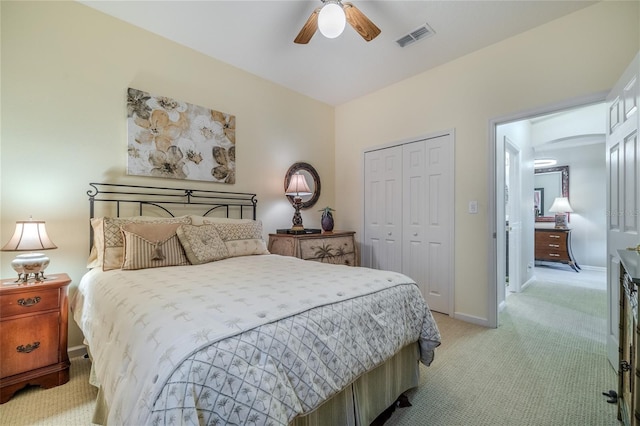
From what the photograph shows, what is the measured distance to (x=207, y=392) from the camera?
792mm

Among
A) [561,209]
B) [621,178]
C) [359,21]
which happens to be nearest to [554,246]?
[561,209]

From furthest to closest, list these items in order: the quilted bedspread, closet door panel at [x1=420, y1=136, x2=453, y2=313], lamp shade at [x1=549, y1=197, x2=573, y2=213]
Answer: lamp shade at [x1=549, y1=197, x2=573, y2=213] → closet door panel at [x1=420, y1=136, x2=453, y2=313] → the quilted bedspread

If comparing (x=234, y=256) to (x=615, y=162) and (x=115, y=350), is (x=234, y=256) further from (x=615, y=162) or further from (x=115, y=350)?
(x=615, y=162)

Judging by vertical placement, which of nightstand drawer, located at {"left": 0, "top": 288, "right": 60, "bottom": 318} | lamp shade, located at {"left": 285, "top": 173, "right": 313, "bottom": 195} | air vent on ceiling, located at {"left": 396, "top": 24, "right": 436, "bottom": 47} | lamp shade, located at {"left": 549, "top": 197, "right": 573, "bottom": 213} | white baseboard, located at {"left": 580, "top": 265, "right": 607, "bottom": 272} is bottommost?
white baseboard, located at {"left": 580, "top": 265, "right": 607, "bottom": 272}

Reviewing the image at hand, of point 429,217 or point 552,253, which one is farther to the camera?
point 552,253

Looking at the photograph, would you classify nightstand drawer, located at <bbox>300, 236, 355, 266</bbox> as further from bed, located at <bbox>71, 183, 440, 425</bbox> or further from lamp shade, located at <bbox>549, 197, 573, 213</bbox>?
lamp shade, located at <bbox>549, 197, 573, 213</bbox>

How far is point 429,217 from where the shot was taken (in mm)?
3322

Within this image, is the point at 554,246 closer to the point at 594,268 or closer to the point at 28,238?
the point at 594,268

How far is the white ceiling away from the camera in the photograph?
2.30 m

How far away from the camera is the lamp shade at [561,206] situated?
19.3ft

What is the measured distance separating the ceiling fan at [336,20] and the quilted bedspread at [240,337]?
66.9 inches

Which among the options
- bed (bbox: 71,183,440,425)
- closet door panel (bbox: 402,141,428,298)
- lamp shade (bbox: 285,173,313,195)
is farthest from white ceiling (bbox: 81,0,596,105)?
bed (bbox: 71,183,440,425)

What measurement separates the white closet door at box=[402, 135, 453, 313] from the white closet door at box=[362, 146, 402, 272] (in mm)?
104

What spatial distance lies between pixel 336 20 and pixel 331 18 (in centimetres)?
4
